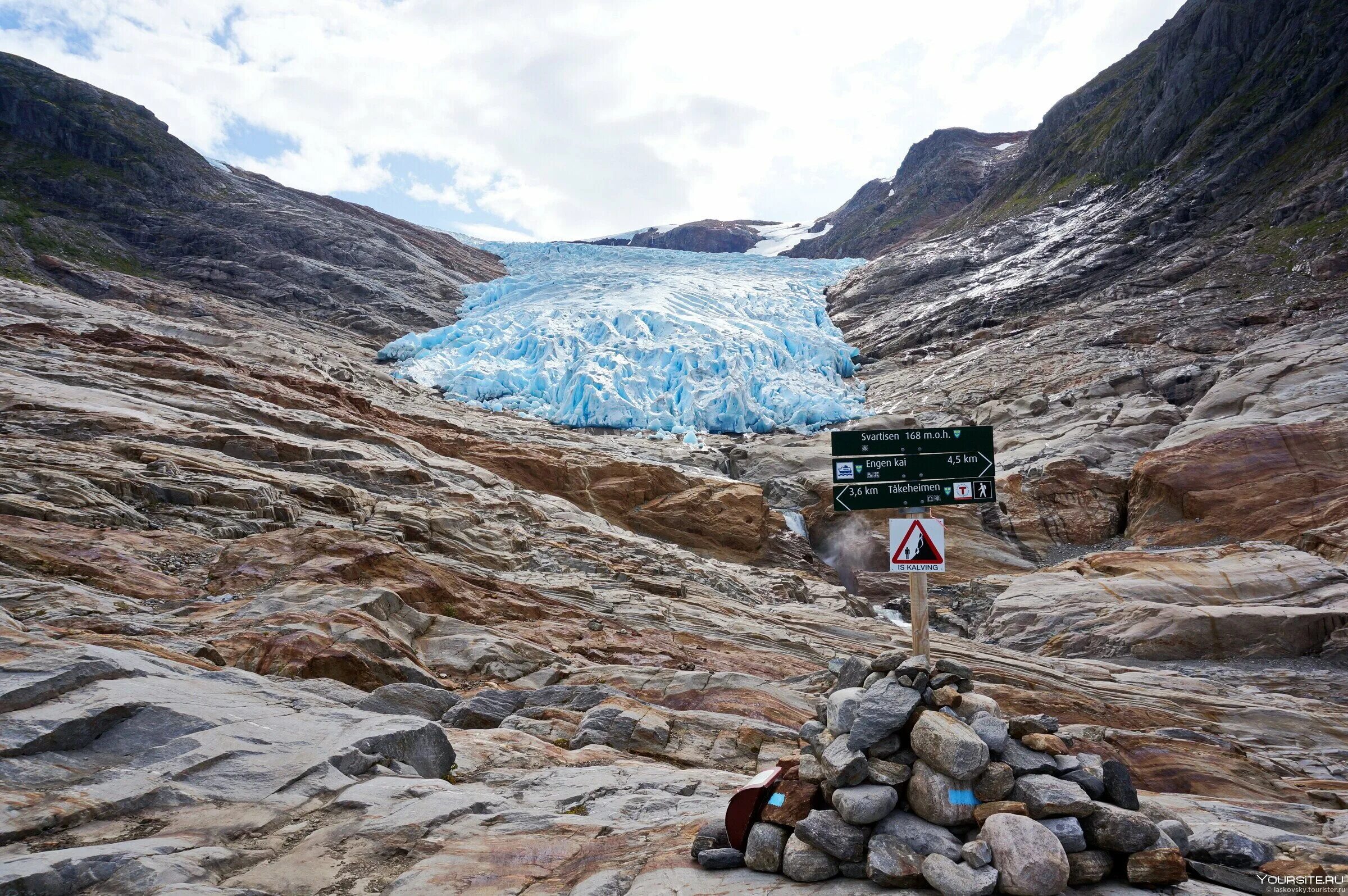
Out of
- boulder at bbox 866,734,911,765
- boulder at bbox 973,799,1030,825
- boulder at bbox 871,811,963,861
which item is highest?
boulder at bbox 866,734,911,765

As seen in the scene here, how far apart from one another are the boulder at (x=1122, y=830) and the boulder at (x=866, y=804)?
4.34 feet

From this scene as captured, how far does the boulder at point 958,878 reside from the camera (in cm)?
436

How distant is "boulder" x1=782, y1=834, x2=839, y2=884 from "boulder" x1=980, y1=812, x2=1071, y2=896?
3.62 feet

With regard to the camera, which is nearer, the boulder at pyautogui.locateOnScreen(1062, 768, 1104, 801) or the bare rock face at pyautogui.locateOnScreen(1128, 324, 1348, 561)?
the boulder at pyautogui.locateOnScreen(1062, 768, 1104, 801)

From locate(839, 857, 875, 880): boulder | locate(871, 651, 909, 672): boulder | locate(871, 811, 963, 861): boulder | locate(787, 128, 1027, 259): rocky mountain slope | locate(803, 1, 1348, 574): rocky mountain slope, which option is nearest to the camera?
locate(871, 811, 963, 861): boulder

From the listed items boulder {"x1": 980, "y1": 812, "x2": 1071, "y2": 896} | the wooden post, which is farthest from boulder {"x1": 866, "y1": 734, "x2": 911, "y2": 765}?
the wooden post

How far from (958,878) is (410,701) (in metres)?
6.89

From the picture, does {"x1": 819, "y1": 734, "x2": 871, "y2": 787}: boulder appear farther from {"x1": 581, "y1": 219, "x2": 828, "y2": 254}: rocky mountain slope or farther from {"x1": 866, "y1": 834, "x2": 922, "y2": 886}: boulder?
{"x1": 581, "y1": 219, "x2": 828, "y2": 254}: rocky mountain slope

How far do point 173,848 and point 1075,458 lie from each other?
2610 centimetres

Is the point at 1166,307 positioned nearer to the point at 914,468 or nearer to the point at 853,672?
the point at 914,468

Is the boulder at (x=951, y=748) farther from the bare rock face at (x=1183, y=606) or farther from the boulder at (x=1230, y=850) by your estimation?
the bare rock face at (x=1183, y=606)

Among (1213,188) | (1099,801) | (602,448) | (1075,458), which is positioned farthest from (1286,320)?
(1099,801)

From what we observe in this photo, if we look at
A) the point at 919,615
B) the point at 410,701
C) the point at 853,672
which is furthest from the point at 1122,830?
the point at 410,701

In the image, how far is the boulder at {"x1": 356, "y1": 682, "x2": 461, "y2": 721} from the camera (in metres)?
8.34
